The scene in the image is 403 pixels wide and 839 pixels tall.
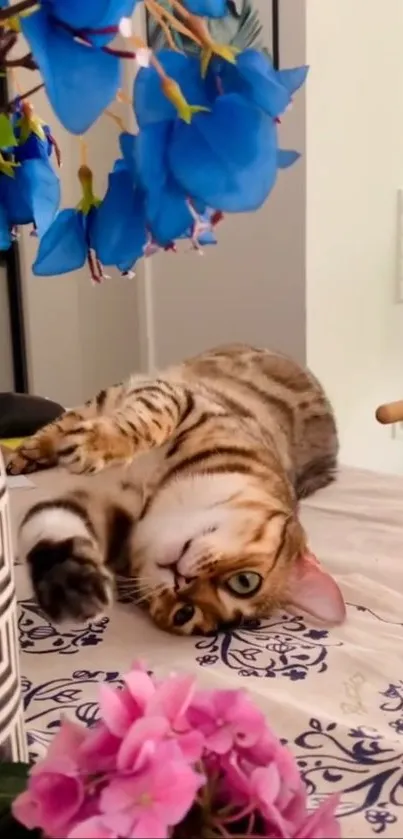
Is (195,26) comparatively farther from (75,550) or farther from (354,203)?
(354,203)

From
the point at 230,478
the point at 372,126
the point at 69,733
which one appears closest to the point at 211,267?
the point at 372,126

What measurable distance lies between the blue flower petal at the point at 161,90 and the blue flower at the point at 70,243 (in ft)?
0.34

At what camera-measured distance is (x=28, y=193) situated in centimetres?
66

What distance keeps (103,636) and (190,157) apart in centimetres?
65

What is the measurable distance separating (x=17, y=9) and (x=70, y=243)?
168mm

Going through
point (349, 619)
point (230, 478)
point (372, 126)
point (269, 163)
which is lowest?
point (349, 619)

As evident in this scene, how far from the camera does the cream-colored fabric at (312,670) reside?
0.75 metres

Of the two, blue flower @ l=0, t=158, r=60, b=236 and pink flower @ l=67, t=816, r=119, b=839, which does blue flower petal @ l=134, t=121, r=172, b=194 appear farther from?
pink flower @ l=67, t=816, r=119, b=839

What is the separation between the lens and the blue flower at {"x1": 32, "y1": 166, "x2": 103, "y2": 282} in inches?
24.0

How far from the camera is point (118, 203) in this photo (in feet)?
1.91

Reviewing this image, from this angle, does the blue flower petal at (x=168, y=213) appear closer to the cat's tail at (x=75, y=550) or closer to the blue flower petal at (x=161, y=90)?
the blue flower petal at (x=161, y=90)

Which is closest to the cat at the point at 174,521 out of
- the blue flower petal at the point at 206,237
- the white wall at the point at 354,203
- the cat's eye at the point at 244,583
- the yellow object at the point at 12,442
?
the cat's eye at the point at 244,583

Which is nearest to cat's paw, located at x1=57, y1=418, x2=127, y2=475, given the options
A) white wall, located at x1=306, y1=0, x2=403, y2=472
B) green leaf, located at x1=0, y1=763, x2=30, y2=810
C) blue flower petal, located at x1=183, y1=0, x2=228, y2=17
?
green leaf, located at x1=0, y1=763, x2=30, y2=810

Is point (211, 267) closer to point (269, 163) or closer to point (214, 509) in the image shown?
point (214, 509)
